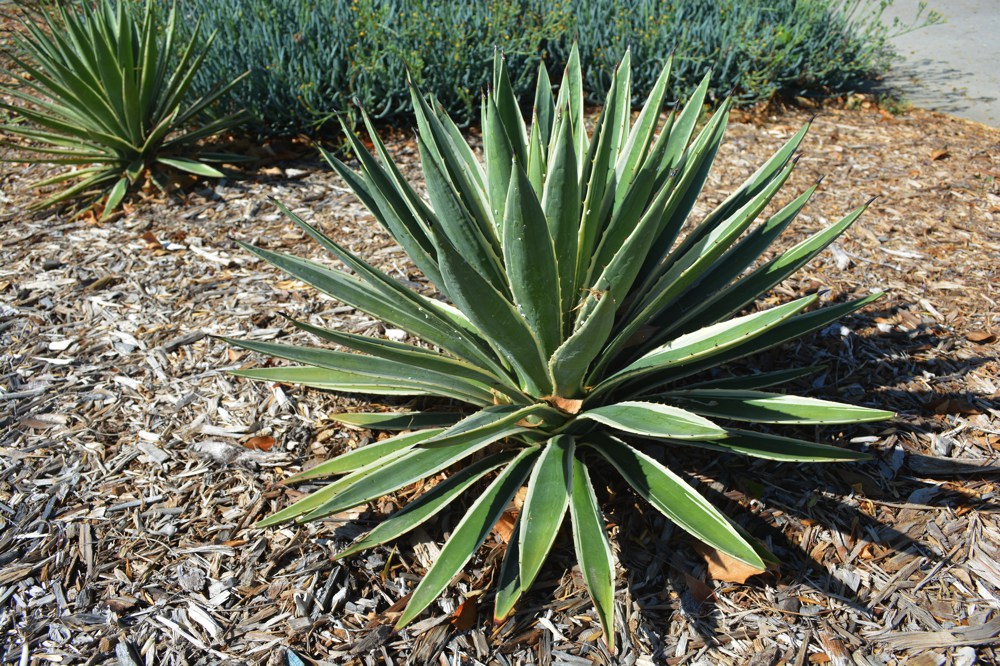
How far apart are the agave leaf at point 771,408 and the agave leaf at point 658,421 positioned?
0.26 m

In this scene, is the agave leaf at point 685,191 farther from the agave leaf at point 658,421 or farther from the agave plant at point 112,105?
the agave plant at point 112,105

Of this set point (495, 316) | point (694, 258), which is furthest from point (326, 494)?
point (694, 258)

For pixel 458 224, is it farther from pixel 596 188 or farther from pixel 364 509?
pixel 364 509

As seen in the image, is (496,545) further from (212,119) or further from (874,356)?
(212,119)

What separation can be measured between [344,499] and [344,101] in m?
3.42

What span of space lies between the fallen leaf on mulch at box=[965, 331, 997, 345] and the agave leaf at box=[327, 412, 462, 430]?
2157 mm

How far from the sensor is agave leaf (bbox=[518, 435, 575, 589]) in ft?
5.95

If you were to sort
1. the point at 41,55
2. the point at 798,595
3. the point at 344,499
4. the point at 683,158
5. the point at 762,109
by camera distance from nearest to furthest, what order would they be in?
the point at 344,499 < the point at 798,595 < the point at 683,158 < the point at 41,55 < the point at 762,109

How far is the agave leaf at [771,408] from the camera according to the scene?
1843 mm

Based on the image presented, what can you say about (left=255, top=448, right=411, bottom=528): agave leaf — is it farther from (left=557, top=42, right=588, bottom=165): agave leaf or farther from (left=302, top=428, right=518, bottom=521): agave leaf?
(left=557, top=42, right=588, bottom=165): agave leaf

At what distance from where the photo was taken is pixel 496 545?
2291 millimetres

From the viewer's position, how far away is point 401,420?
252 centimetres

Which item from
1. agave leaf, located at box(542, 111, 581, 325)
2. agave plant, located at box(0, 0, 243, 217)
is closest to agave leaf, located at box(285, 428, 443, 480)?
agave leaf, located at box(542, 111, 581, 325)

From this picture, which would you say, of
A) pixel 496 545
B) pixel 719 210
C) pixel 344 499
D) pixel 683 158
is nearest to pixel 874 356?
pixel 719 210
